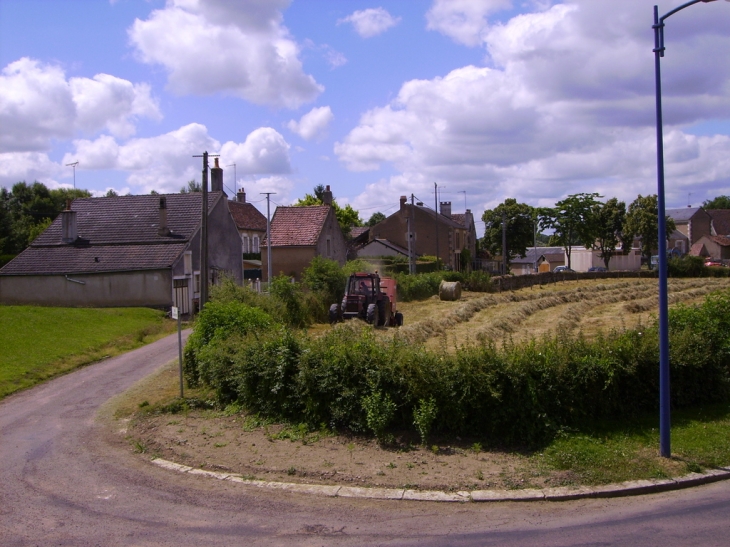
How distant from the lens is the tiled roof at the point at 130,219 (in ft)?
123

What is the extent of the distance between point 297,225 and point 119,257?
61.2 feet

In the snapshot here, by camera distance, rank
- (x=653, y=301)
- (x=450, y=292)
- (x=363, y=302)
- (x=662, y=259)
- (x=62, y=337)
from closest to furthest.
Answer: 1. (x=662, y=259)
2. (x=62, y=337)
3. (x=363, y=302)
4. (x=653, y=301)
5. (x=450, y=292)

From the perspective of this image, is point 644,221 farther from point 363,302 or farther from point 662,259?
point 662,259

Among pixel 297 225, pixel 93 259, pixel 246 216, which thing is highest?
pixel 246 216

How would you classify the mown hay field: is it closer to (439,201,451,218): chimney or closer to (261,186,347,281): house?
(261,186,347,281): house

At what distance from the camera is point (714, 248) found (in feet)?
298

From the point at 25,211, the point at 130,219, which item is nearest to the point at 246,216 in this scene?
the point at 25,211

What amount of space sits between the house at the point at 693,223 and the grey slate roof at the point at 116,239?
8066 cm

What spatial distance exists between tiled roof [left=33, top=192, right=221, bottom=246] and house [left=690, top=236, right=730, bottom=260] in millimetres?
73731

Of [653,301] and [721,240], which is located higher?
[721,240]

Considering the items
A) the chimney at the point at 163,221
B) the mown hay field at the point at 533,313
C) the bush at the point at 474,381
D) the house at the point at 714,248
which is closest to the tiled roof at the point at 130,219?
the chimney at the point at 163,221

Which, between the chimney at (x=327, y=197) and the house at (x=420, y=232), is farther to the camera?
the house at (x=420, y=232)

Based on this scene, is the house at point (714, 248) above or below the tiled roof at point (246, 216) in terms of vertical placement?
below

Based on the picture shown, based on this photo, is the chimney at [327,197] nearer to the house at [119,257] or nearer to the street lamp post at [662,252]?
the house at [119,257]
